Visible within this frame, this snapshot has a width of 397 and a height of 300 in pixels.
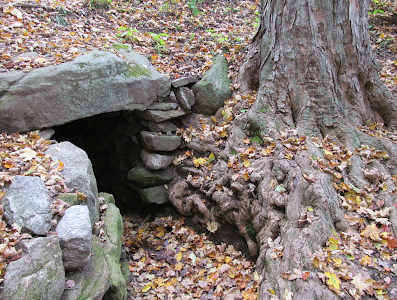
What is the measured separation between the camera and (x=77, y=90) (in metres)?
5.12

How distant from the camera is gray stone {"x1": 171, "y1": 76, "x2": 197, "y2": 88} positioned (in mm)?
6191

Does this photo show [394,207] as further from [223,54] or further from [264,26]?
[223,54]

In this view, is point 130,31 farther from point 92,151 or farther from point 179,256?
point 179,256

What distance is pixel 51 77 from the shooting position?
4859 mm

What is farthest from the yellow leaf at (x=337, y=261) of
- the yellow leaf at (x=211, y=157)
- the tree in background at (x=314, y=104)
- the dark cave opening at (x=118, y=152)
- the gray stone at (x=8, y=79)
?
the gray stone at (x=8, y=79)

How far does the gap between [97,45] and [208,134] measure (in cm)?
284

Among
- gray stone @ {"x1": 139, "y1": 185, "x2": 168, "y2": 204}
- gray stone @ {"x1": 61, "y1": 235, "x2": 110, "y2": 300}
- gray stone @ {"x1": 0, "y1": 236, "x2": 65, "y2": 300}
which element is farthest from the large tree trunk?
gray stone @ {"x1": 0, "y1": 236, "x2": 65, "y2": 300}

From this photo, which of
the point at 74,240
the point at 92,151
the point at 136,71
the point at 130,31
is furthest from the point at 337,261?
the point at 92,151

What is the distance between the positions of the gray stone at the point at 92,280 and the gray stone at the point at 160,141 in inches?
111

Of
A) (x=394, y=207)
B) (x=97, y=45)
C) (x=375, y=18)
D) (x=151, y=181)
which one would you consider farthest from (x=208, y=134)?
(x=375, y=18)

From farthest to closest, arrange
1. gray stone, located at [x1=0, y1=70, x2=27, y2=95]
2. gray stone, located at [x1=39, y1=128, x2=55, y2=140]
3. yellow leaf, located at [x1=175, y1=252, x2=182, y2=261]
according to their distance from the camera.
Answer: gray stone, located at [x1=39, y1=128, x2=55, y2=140], yellow leaf, located at [x1=175, y1=252, x2=182, y2=261], gray stone, located at [x1=0, y1=70, x2=27, y2=95]

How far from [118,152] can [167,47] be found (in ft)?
9.02

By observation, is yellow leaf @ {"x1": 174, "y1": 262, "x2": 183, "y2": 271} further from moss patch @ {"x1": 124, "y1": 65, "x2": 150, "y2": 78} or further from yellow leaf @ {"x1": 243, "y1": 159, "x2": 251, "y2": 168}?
moss patch @ {"x1": 124, "y1": 65, "x2": 150, "y2": 78}

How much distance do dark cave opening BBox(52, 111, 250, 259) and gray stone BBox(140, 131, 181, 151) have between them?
35 cm
